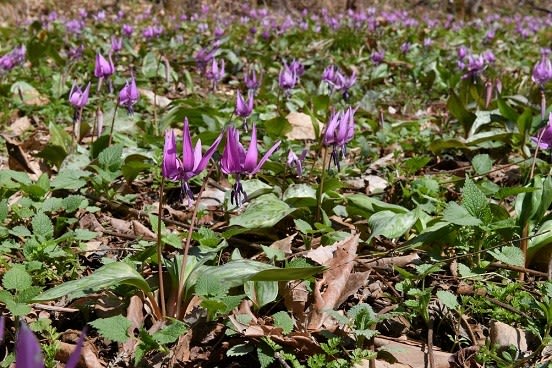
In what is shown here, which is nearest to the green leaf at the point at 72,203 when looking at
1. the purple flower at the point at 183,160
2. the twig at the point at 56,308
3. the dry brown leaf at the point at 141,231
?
the dry brown leaf at the point at 141,231

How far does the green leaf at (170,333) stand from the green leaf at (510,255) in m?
1.11

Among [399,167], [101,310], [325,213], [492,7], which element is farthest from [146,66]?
[492,7]

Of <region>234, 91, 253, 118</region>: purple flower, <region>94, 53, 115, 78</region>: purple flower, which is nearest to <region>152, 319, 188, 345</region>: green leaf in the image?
<region>234, 91, 253, 118</region>: purple flower

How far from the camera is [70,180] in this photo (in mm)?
2492

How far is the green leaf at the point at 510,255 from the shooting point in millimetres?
1864

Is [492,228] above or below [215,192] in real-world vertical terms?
above

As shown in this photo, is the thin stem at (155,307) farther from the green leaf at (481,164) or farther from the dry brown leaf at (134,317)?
the green leaf at (481,164)

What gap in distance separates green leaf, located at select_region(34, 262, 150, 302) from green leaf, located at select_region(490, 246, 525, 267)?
120 cm

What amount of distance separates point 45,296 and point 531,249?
1687 mm

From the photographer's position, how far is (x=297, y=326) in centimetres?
171

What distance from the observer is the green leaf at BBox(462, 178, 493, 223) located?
1.94m

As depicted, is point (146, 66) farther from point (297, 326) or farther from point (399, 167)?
point (297, 326)

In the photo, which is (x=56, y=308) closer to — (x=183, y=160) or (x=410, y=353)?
(x=183, y=160)

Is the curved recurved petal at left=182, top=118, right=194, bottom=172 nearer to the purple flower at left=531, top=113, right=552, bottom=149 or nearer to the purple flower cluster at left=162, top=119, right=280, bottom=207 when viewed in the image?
the purple flower cluster at left=162, top=119, right=280, bottom=207
